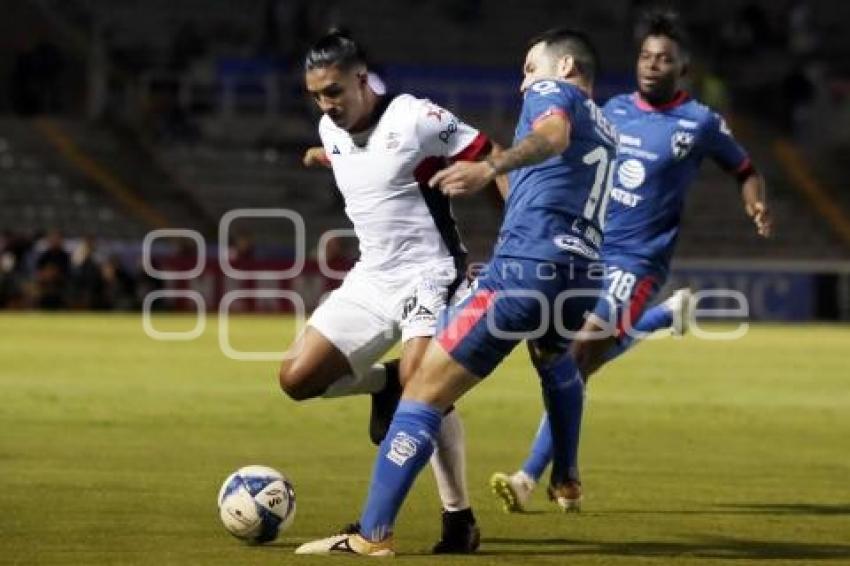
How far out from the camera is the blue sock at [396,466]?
8.66 meters

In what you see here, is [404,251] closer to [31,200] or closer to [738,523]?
[738,523]

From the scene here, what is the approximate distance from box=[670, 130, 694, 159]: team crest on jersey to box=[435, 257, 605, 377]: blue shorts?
321cm

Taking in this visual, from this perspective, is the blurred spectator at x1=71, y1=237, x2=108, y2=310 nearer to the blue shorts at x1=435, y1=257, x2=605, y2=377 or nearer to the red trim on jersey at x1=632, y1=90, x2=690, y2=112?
the red trim on jersey at x1=632, y1=90, x2=690, y2=112

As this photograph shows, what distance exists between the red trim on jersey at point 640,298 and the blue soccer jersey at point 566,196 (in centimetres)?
283

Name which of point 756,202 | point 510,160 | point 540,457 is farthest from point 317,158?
point 756,202

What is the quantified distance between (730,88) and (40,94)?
13713 millimetres

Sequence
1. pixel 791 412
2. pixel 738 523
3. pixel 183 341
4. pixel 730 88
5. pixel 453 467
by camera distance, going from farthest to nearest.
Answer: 1. pixel 730 88
2. pixel 183 341
3. pixel 791 412
4. pixel 738 523
5. pixel 453 467

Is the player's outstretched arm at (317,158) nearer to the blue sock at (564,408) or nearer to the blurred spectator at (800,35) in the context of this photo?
the blue sock at (564,408)

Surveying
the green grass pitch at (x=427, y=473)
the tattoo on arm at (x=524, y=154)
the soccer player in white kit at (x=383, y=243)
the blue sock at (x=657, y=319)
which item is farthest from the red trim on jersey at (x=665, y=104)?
the tattoo on arm at (x=524, y=154)

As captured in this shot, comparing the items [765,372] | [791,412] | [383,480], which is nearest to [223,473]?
[383,480]

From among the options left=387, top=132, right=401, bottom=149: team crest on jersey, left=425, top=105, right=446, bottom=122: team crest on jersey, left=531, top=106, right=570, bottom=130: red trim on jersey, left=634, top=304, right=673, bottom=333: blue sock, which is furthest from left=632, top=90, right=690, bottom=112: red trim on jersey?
left=531, top=106, right=570, bottom=130: red trim on jersey

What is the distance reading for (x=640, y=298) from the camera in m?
12.1

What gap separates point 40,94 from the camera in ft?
133

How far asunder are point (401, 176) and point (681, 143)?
2872 mm
